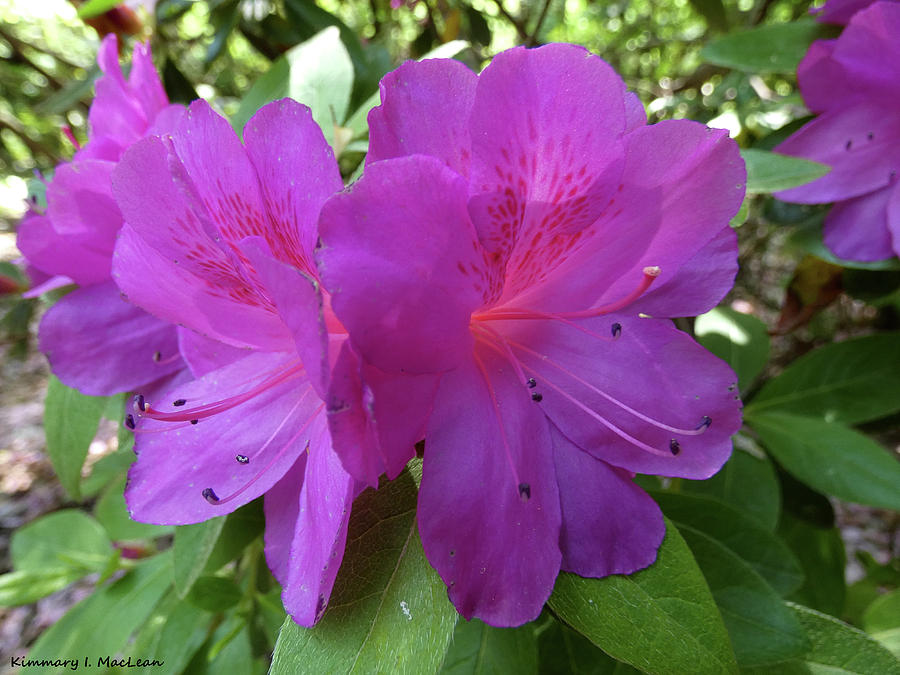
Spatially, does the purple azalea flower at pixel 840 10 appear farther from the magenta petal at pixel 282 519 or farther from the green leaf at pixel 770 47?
the magenta petal at pixel 282 519

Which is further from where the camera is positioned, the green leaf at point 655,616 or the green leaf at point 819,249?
the green leaf at point 819,249

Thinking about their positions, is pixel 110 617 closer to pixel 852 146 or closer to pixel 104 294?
pixel 104 294

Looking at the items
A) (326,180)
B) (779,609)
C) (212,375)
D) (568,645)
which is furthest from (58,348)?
(779,609)

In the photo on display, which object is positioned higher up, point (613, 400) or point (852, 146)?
point (613, 400)

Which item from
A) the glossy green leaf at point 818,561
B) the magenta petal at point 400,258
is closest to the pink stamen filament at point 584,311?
the magenta petal at point 400,258

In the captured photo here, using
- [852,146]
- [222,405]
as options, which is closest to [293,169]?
[222,405]

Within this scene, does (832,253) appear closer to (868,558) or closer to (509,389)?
(509,389)
